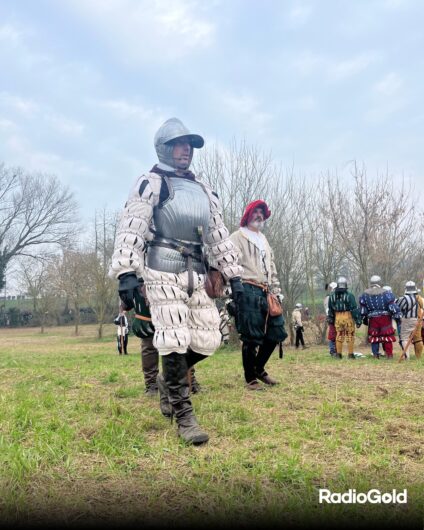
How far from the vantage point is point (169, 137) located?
3.49 meters

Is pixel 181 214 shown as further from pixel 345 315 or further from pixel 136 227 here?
pixel 345 315

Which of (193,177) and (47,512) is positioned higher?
(193,177)

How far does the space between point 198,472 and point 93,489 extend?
0.49m

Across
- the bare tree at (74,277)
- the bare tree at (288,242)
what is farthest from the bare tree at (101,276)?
the bare tree at (288,242)

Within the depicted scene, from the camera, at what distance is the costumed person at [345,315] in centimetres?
936

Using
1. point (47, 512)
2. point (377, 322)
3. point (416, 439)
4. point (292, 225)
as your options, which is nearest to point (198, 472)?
point (47, 512)

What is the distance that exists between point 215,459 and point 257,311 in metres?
2.44

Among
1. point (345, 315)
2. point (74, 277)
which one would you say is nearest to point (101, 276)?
point (74, 277)

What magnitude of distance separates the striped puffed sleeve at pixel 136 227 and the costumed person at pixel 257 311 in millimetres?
1634

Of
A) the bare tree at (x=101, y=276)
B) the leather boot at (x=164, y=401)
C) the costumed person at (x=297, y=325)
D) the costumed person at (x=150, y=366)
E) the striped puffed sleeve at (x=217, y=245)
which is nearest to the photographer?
the leather boot at (x=164, y=401)

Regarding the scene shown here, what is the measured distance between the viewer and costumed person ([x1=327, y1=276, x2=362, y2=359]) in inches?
368

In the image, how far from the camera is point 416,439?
273cm

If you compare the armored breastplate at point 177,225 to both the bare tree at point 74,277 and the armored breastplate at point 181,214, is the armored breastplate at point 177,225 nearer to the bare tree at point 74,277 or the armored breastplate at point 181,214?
the armored breastplate at point 181,214

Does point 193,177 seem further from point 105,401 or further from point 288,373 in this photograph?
point 288,373
